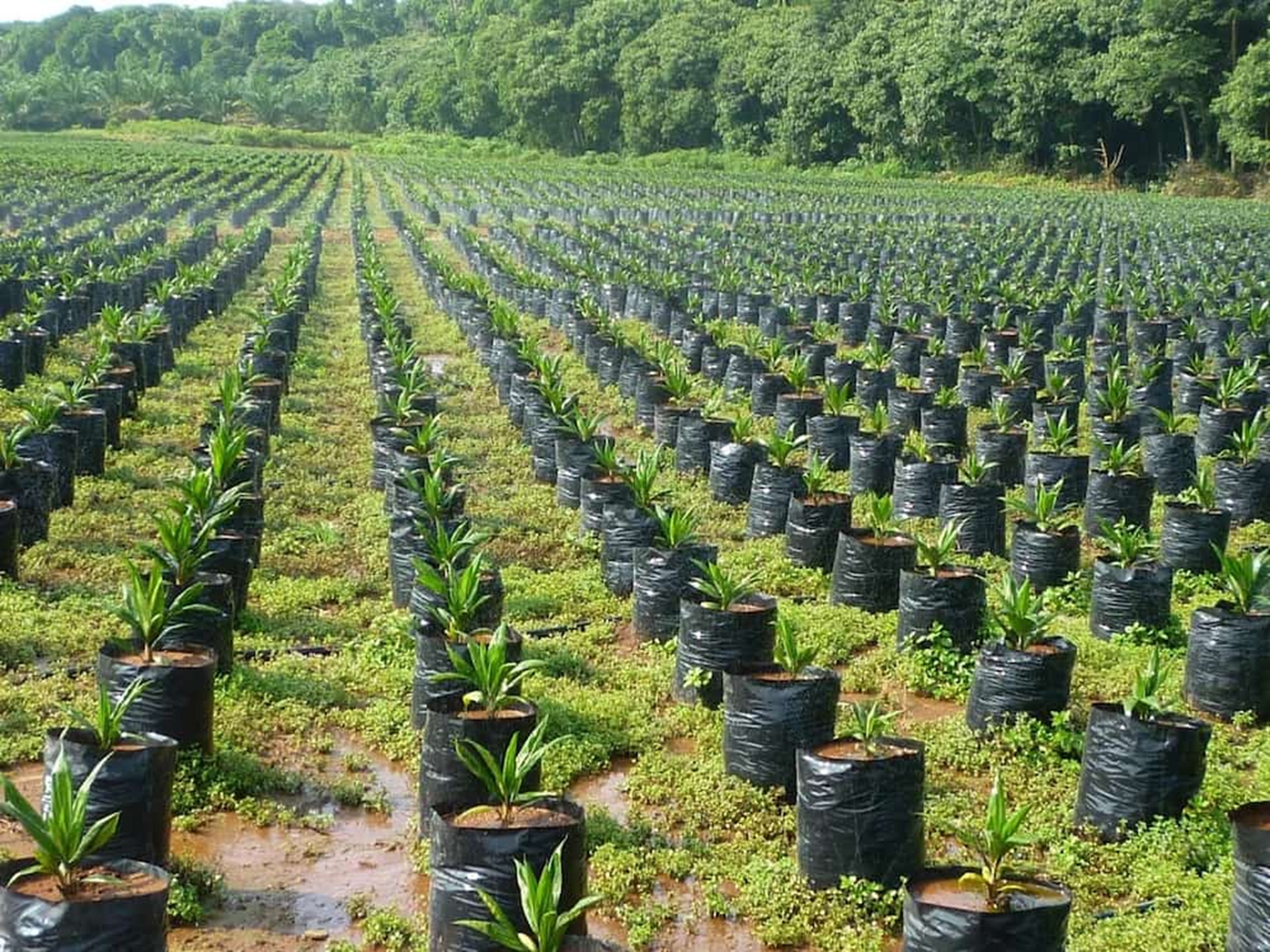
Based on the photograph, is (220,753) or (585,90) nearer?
(220,753)

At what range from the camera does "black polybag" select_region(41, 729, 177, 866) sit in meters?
4.84

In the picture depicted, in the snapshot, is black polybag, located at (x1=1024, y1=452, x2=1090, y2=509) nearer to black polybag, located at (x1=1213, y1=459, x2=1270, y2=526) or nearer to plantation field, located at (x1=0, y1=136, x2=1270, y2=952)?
plantation field, located at (x1=0, y1=136, x2=1270, y2=952)

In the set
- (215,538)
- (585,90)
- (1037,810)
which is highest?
(585,90)

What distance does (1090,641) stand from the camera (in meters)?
7.79

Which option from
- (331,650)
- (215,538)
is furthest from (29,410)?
(331,650)

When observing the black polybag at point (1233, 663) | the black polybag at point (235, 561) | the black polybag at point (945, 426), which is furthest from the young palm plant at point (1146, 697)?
the black polybag at point (945, 426)

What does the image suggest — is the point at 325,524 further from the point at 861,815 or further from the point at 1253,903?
the point at 1253,903

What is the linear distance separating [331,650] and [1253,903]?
480 cm

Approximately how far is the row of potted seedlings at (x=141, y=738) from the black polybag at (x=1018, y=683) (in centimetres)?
340

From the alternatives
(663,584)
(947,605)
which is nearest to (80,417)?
(663,584)

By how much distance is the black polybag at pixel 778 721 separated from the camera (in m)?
5.89

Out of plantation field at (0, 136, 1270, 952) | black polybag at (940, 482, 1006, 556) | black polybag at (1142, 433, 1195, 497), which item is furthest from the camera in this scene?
black polybag at (1142, 433, 1195, 497)

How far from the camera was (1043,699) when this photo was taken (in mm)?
6441

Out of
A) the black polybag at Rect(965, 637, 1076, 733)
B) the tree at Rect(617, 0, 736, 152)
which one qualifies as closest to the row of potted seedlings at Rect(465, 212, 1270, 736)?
the black polybag at Rect(965, 637, 1076, 733)
